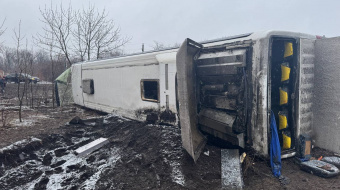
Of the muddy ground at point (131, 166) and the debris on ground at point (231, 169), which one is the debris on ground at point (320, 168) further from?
the debris on ground at point (231, 169)

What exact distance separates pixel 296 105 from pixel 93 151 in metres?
3.73

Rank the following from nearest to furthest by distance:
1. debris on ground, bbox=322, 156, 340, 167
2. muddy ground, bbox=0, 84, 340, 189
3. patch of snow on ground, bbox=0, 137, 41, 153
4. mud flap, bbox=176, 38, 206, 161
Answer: muddy ground, bbox=0, 84, 340, 189 → mud flap, bbox=176, 38, 206, 161 → debris on ground, bbox=322, 156, 340, 167 → patch of snow on ground, bbox=0, 137, 41, 153

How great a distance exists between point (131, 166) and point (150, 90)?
2.30 metres

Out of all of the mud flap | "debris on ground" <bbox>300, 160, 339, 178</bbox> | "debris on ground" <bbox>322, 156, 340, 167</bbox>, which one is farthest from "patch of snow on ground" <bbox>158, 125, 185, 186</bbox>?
"debris on ground" <bbox>322, 156, 340, 167</bbox>

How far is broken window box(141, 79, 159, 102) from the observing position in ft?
16.5

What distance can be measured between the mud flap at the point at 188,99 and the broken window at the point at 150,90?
1724 mm

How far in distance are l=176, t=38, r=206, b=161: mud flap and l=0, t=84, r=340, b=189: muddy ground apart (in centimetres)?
23

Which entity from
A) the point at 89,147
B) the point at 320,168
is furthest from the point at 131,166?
the point at 320,168

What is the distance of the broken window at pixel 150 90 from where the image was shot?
5.04 meters

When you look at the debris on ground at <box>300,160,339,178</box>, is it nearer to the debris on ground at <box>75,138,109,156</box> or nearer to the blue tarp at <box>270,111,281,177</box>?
the blue tarp at <box>270,111,281,177</box>

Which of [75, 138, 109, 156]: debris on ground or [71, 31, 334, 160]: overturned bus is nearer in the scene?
[71, 31, 334, 160]: overturned bus

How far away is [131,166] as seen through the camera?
3.32m

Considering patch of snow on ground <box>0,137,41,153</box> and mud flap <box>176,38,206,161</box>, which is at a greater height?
mud flap <box>176,38,206,161</box>

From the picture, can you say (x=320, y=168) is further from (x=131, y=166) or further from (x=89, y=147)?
(x=89, y=147)
